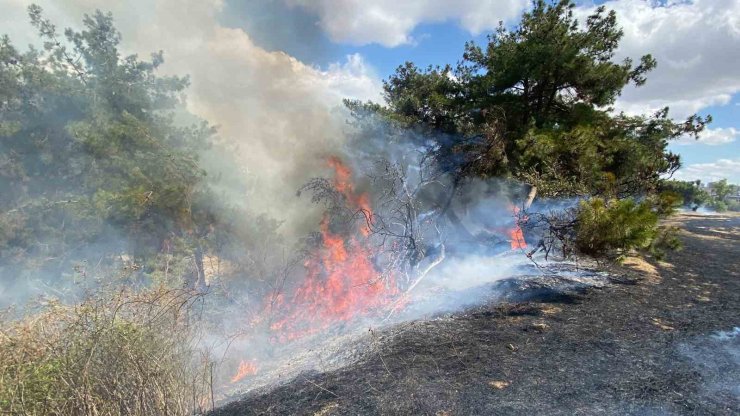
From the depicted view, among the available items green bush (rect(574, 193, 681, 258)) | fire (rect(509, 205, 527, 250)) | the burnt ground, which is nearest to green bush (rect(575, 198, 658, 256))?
green bush (rect(574, 193, 681, 258))

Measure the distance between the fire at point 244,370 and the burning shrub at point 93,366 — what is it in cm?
448

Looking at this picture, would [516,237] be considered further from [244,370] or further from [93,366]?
[93,366]

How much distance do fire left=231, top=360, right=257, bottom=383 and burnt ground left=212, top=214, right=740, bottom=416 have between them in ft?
11.8

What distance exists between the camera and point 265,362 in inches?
371

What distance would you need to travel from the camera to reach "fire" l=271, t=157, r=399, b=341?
10445mm

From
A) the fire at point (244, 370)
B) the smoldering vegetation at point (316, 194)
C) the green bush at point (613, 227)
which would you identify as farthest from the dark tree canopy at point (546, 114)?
the fire at point (244, 370)

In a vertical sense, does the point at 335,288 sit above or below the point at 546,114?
below

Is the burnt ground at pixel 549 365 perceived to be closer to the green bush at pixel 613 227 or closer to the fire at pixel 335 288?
the green bush at pixel 613 227

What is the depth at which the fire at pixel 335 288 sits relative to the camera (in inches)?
411

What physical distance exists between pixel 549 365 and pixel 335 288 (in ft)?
23.5

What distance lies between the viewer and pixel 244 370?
30.5ft

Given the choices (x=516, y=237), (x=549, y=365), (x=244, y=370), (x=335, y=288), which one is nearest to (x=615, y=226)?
(x=549, y=365)

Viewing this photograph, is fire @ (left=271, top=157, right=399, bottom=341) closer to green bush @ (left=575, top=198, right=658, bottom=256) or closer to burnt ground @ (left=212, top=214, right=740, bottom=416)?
burnt ground @ (left=212, top=214, right=740, bottom=416)

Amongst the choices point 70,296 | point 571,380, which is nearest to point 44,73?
point 70,296
